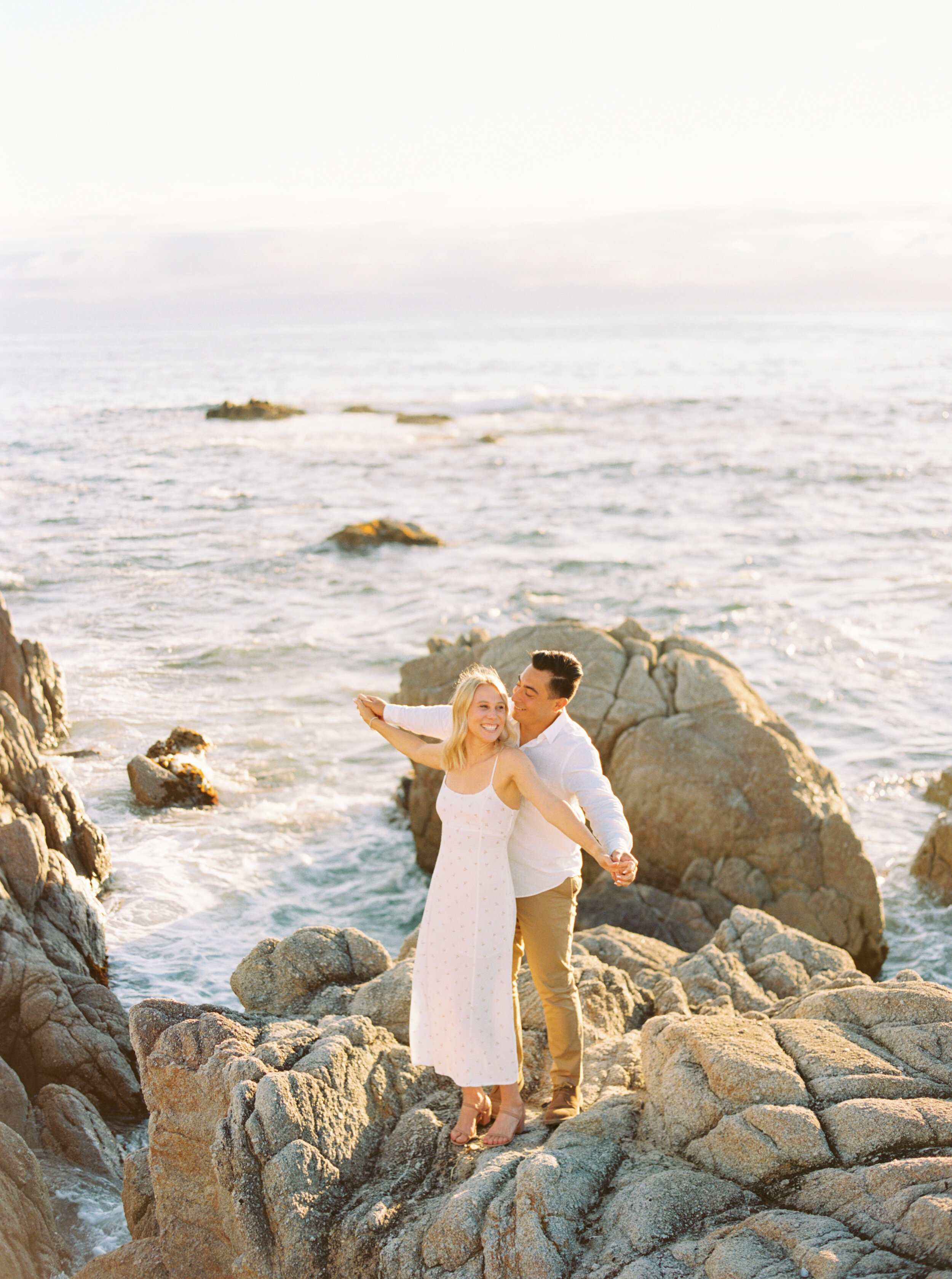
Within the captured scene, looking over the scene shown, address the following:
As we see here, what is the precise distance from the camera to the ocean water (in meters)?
10.6

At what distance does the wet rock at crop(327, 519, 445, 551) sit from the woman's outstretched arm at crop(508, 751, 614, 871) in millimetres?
18702

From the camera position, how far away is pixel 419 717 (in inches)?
202

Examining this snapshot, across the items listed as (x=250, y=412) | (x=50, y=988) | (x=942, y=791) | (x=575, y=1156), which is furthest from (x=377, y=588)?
(x=250, y=412)

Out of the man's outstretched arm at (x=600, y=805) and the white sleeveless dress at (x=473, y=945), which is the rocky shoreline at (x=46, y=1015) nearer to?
the white sleeveless dress at (x=473, y=945)

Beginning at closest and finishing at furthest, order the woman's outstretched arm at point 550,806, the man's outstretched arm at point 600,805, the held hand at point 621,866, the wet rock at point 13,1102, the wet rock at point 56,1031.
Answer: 1. the held hand at point 621,866
2. the man's outstretched arm at point 600,805
3. the woman's outstretched arm at point 550,806
4. the wet rock at point 13,1102
5. the wet rock at point 56,1031

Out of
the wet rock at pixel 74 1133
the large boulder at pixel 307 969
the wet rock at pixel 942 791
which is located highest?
the large boulder at pixel 307 969

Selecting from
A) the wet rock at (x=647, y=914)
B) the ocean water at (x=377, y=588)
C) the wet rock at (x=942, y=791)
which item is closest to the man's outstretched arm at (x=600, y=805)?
the ocean water at (x=377, y=588)

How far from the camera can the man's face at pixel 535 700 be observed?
4949mm

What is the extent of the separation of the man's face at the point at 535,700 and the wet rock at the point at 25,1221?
3.45 metres

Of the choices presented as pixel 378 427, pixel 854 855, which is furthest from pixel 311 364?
pixel 854 855

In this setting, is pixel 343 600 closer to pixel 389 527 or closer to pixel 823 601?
pixel 389 527

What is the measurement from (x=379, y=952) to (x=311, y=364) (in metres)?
71.9

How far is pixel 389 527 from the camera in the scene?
23516 mm

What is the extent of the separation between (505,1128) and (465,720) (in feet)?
6.04
